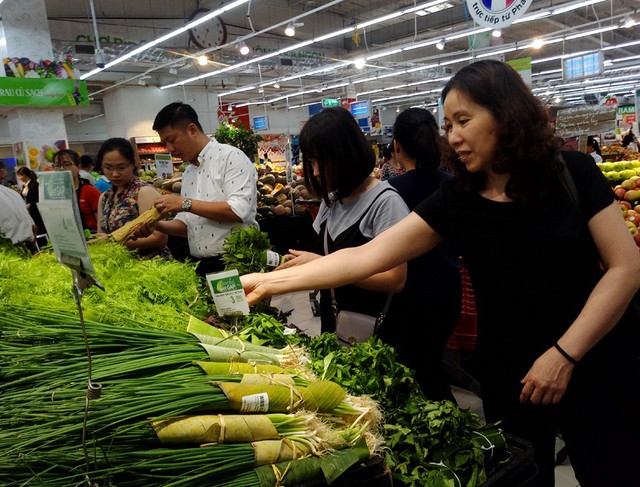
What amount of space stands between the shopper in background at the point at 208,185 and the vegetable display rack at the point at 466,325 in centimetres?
148

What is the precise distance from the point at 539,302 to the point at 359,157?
0.94 meters

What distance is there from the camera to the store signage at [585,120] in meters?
4.61

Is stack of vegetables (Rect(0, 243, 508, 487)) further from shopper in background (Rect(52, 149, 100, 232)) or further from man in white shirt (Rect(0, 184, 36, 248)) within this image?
shopper in background (Rect(52, 149, 100, 232))

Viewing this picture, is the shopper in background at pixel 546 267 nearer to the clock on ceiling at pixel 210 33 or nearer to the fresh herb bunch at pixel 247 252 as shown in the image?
the fresh herb bunch at pixel 247 252

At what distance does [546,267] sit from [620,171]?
5212 millimetres

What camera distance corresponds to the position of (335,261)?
5.62 ft

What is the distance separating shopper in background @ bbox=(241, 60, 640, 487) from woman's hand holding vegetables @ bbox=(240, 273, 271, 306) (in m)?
0.65

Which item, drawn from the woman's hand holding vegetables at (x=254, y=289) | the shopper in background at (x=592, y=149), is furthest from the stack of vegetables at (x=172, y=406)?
the shopper in background at (x=592, y=149)

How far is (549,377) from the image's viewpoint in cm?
134

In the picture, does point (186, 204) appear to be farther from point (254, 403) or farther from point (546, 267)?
point (546, 267)

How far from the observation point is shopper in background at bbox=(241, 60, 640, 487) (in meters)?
1.33

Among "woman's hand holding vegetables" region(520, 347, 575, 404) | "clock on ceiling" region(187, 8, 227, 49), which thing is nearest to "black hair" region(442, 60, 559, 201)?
"woman's hand holding vegetables" region(520, 347, 575, 404)

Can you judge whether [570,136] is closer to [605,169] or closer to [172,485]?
[605,169]

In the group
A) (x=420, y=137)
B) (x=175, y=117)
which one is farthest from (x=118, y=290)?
(x=420, y=137)
